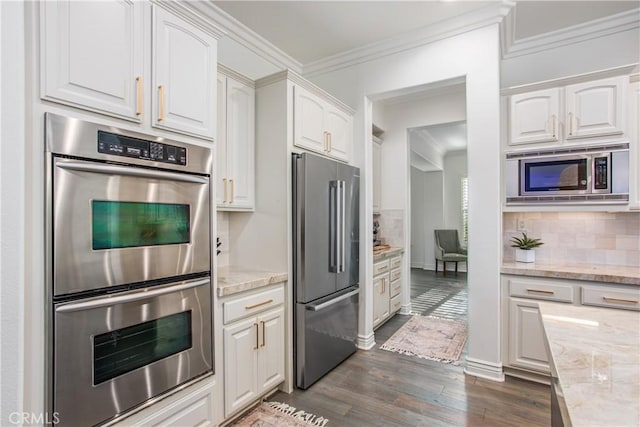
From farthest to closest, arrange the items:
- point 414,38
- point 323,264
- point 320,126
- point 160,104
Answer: point 414,38, point 320,126, point 323,264, point 160,104

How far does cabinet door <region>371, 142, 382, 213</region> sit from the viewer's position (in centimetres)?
452

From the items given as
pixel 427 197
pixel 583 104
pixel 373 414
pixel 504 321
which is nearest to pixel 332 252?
pixel 373 414

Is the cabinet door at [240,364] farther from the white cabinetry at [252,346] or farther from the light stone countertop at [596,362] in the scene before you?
the light stone countertop at [596,362]

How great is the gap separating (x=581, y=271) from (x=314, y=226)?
2116 mm

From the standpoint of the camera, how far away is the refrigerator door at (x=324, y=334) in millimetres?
2533

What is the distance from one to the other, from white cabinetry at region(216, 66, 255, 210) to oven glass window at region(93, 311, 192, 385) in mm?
915

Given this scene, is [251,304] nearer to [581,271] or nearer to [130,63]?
[130,63]

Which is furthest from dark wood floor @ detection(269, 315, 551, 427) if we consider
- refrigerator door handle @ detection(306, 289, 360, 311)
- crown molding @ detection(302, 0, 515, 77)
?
crown molding @ detection(302, 0, 515, 77)

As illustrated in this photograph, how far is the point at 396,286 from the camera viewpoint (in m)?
4.36

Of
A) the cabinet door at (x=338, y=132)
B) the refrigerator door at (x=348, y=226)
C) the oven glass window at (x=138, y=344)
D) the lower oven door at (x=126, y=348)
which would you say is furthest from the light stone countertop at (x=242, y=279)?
the cabinet door at (x=338, y=132)

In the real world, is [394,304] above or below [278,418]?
above

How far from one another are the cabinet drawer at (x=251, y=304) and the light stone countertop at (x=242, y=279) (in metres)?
0.07

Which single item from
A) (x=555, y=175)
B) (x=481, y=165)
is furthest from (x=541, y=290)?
(x=481, y=165)

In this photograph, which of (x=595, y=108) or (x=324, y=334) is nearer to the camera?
(x=595, y=108)
